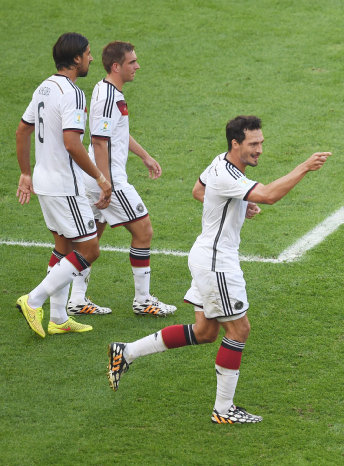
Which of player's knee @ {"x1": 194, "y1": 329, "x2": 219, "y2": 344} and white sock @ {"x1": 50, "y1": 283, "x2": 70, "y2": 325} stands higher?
player's knee @ {"x1": 194, "y1": 329, "x2": 219, "y2": 344}

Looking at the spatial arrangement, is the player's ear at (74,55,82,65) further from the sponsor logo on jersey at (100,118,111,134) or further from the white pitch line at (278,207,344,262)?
the white pitch line at (278,207,344,262)

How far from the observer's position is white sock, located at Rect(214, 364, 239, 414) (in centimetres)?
604

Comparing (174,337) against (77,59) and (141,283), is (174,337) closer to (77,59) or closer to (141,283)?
(141,283)

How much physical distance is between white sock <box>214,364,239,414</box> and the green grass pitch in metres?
0.16

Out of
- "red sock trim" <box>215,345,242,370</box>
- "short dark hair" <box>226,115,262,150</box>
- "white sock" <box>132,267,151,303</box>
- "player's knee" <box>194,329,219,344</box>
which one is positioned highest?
"short dark hair" <box>226,115,262,150</box>

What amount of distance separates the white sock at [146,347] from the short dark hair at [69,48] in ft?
7.76

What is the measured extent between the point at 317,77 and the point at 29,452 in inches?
361

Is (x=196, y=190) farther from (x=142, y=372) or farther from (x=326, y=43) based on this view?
(x=326, y=43)

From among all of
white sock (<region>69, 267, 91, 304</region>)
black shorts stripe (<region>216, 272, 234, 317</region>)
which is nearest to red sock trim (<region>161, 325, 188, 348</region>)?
black shorts stripe (<region>216, 272, 234, 317</region>)

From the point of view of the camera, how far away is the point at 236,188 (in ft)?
19.0

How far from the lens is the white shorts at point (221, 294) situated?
19.7 feet

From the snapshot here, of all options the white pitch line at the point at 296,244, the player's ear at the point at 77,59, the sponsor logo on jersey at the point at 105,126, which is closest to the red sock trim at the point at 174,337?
the sponsor logo on jersey at the point at 105,126

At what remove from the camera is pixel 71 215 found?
7.29 metres

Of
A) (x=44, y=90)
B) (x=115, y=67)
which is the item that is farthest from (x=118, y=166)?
(x=44, y=90)
